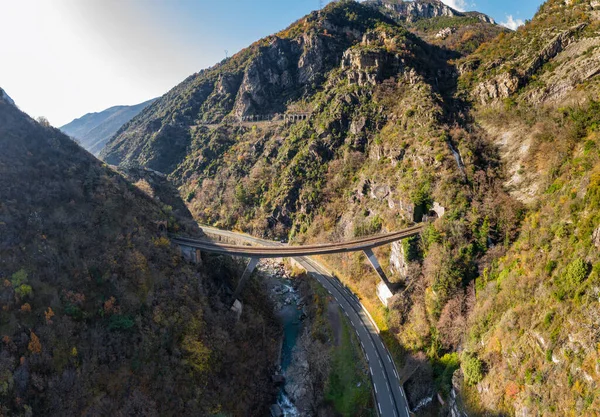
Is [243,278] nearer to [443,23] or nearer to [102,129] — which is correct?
[443,23]

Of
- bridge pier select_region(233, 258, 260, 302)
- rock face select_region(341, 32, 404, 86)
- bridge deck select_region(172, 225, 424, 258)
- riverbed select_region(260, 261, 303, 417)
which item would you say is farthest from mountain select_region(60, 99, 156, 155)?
bridge pier select_region(233, 258, 260, 302)

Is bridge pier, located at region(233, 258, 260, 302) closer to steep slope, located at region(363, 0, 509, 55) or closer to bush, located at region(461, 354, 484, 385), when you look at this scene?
bush, located at region(461, 354, 484, 385)

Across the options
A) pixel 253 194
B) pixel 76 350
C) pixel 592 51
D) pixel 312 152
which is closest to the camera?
pixel 76 350

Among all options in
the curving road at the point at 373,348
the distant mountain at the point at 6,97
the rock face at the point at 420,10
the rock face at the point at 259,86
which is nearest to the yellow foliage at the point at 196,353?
the curving road at the point at 373,348

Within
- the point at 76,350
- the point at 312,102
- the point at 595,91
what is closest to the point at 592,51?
the point at 595,91

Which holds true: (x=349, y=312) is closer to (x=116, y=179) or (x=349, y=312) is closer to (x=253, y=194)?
(x=116, y=179)
